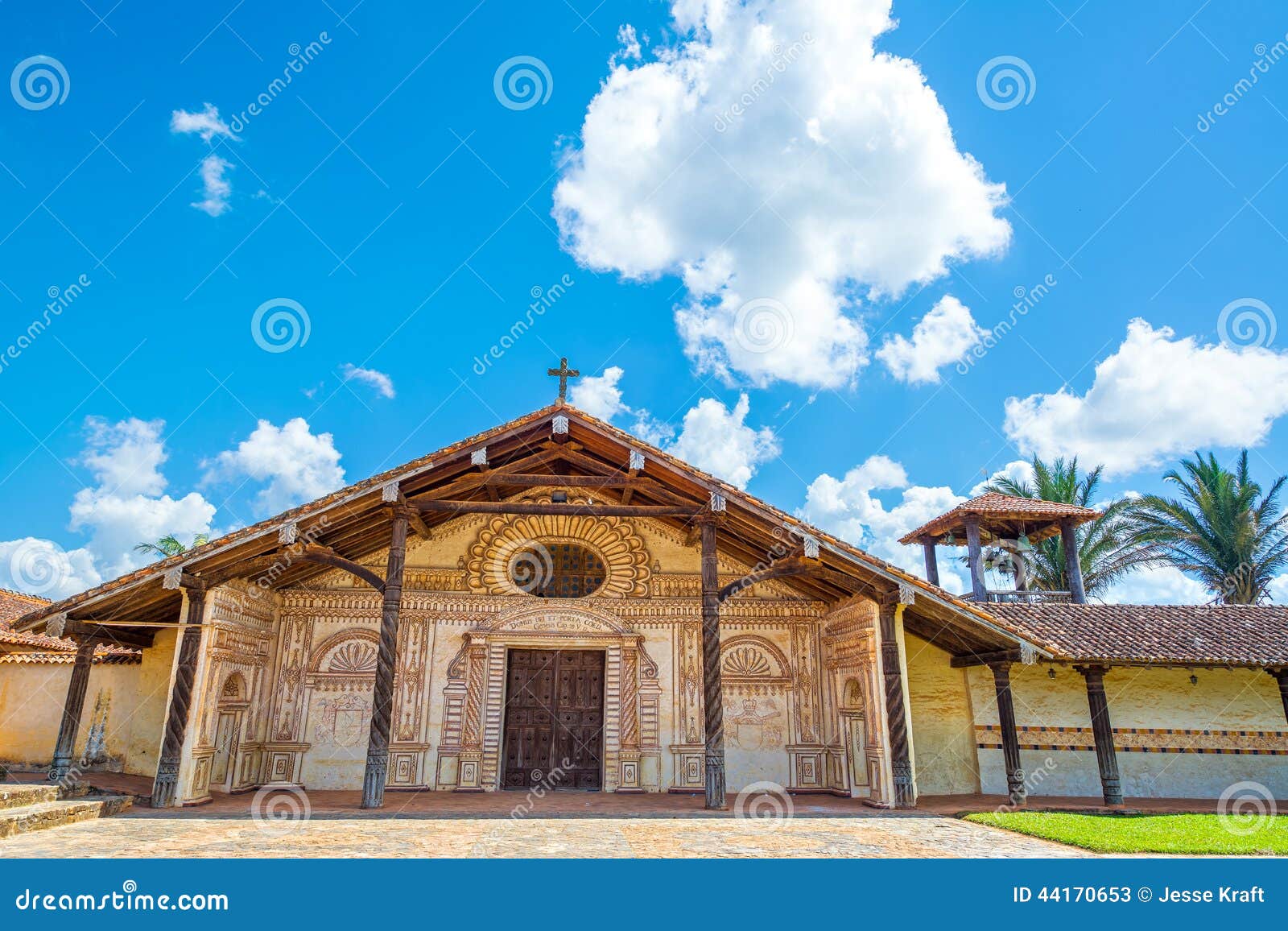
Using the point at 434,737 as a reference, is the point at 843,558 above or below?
above

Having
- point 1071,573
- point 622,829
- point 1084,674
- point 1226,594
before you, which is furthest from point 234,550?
point 1226,594

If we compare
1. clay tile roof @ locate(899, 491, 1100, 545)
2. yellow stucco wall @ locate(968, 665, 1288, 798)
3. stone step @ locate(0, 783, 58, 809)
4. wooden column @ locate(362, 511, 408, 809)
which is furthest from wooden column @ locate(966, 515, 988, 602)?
stone step @ locate(0, 783, 58, 809)

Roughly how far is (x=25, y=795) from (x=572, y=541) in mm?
7788

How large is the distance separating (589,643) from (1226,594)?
19771mm

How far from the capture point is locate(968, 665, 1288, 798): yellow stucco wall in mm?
13031

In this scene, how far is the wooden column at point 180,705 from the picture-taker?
9969mm

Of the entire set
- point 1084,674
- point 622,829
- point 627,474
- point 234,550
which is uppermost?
point 627,474

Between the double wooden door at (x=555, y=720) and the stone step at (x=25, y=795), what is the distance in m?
5.86

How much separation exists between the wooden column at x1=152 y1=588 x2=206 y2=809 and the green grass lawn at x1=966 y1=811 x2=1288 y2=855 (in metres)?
10.2

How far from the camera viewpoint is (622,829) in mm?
8633

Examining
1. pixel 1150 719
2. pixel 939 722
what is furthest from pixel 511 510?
pixel 1150 719

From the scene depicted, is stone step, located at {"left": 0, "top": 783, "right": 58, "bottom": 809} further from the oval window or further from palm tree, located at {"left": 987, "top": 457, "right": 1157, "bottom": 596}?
palm tree, located at {"left": 987, "top": 457, "right": 1157, "bottom": 596}

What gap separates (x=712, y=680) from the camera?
33.8 feet
